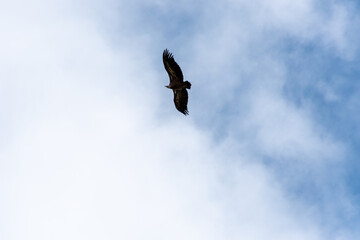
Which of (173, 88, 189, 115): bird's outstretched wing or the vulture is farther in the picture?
(173, 88, 189, 115): bird's outstretched wing

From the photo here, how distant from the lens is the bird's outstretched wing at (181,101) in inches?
1863

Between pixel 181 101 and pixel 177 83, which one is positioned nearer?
pixel 177 83

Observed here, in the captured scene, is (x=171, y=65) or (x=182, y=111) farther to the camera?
(x=182, y=111)

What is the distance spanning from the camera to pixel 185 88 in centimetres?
4600

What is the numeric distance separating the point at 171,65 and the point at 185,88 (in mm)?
2869

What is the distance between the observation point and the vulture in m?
43.9

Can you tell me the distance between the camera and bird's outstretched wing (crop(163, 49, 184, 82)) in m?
43.7

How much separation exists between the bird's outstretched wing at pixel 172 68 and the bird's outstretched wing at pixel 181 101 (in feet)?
7.04

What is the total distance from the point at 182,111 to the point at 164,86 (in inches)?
114

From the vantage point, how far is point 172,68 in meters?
44.4

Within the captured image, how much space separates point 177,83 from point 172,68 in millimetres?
1756

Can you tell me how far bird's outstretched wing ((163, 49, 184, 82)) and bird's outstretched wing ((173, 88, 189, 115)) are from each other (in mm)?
2145

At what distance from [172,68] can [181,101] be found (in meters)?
4.38

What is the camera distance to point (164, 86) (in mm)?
47062
